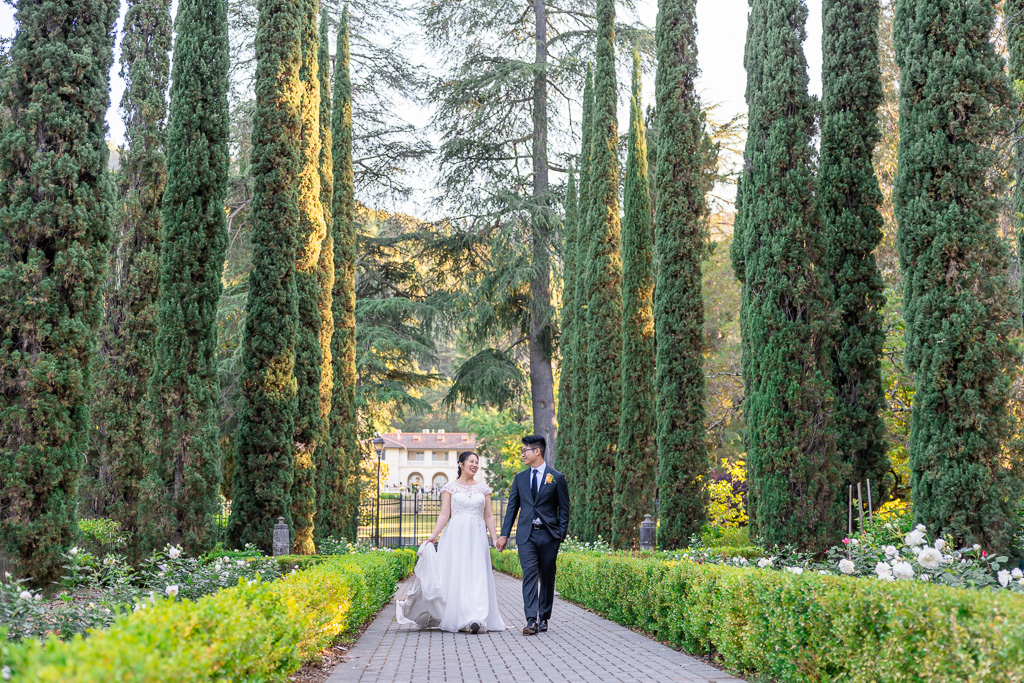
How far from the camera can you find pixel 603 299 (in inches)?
711

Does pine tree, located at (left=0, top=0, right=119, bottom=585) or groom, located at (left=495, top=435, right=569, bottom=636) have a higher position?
pine tree, located at (left=0, top=0, right=119, bottom=585)

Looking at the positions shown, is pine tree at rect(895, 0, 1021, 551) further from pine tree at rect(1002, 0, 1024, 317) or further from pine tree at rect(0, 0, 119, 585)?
pine tree at rect(0, 0, 119, 585)

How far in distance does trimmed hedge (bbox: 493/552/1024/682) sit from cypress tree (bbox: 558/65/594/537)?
11288 millimetres

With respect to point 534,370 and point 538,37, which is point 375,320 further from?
point 538,37

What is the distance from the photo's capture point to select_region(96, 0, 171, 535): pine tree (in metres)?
12.3

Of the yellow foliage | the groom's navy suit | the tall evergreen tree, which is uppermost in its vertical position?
the tall evergreen tree

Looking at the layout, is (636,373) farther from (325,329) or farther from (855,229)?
(325,329)

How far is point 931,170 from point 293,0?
9.82m

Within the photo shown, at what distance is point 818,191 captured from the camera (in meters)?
12.5

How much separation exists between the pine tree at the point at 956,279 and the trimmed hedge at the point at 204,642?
7.16 metres

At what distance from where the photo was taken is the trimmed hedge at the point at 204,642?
2.49 meters

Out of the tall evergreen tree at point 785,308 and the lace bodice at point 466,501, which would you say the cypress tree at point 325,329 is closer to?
the lace bodice at point 466,501

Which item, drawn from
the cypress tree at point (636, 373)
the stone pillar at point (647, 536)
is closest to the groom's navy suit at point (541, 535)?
the stone pillar at point (647, 536)

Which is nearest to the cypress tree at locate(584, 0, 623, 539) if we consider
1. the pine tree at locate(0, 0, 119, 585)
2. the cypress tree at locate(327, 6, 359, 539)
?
the cypress tree at locate(327, 6, 359, 539)
